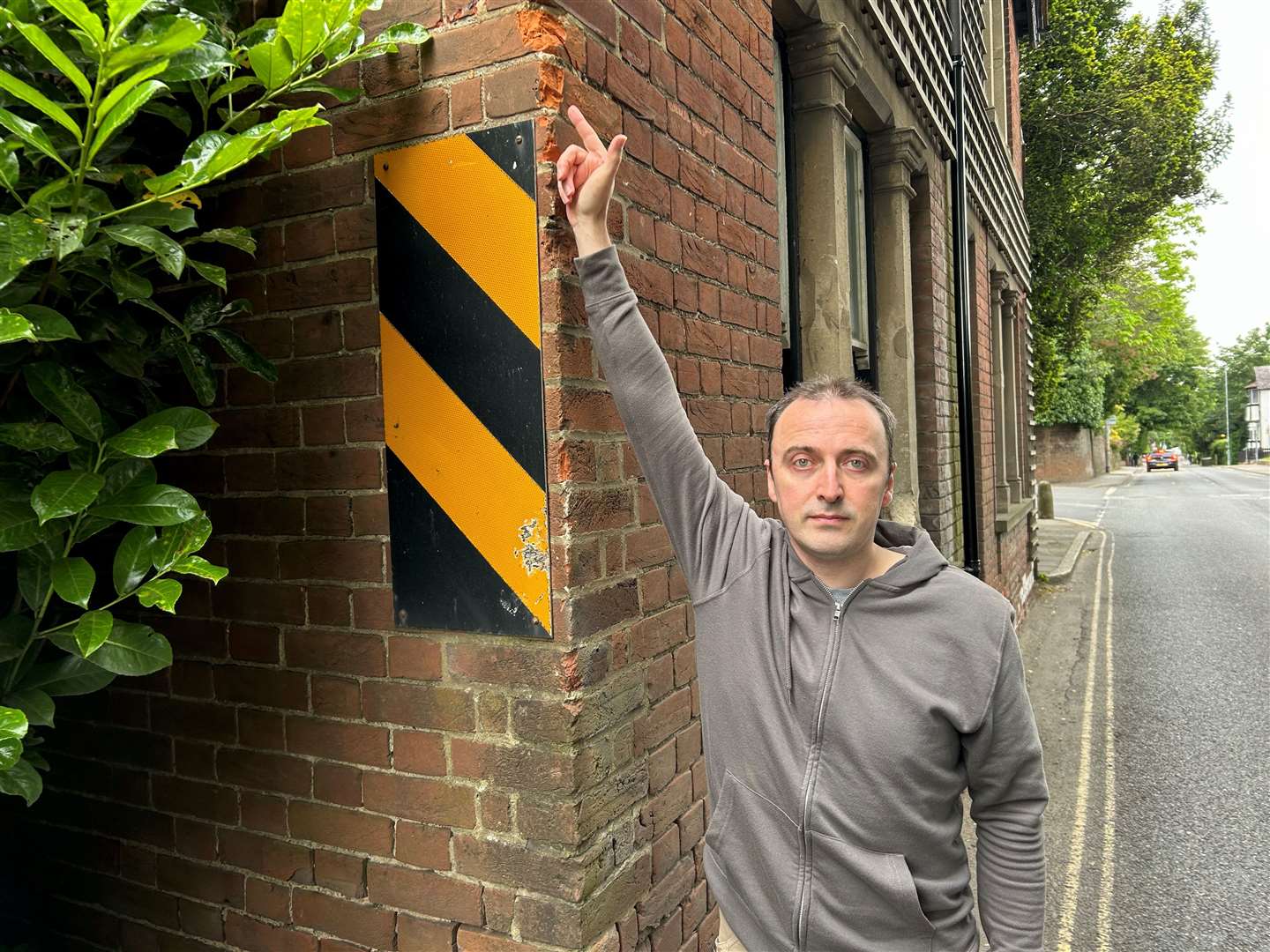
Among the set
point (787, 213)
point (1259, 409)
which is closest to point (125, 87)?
point (787, 213)

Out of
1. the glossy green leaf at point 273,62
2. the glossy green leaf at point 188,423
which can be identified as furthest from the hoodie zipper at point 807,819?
the glossy green leaf at point 273,62

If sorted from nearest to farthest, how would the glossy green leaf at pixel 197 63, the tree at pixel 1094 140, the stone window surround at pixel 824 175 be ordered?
the glossy green leaf at pixel 197 63, the stone window surround at pixel 824 175, the tree at pixel 1094 140

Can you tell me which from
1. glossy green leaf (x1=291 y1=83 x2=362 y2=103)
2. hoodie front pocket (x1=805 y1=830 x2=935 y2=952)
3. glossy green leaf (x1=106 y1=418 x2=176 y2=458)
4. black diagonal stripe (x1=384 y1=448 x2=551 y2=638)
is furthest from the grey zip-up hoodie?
glossy green leaf (x1=106 y1=418 x2=176 y2=458)

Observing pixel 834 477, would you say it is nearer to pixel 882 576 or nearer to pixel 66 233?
pixel 882 576

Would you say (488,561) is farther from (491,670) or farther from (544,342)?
(544,342)

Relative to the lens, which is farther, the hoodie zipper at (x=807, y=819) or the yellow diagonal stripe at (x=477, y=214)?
the yellow diagonal stripe at (x=477, y=214)

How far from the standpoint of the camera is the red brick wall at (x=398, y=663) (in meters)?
1.76

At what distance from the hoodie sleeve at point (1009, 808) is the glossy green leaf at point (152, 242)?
1528mm

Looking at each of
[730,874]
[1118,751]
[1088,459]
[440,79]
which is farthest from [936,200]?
[1088,459]

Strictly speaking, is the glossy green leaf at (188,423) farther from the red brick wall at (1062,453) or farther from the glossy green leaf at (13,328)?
the red brick wall at (1062,453)

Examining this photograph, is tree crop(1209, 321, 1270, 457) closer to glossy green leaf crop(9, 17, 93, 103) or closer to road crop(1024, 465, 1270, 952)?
road crop(1024, 465, 1270, 952)

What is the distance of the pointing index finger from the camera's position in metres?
1.66

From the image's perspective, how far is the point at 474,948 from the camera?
1.82 meters

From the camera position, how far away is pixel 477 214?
1.80 m
